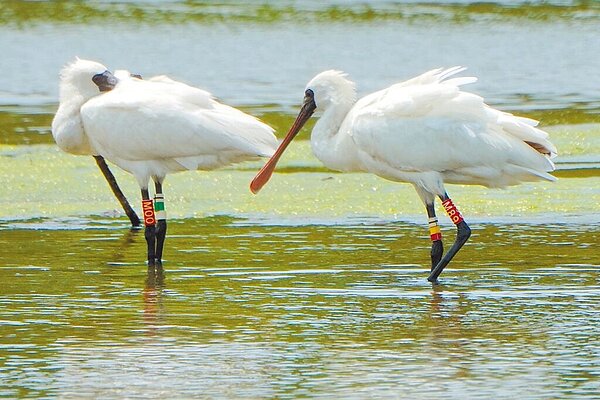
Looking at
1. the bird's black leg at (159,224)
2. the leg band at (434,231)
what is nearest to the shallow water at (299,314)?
the bird's black leg at (159,224)

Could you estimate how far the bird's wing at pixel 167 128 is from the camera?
1088 cm

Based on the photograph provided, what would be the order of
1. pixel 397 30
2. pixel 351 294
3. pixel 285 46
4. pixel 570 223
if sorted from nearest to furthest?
pixel 351 294, pixel 570 223, pixel 285 46, pixel 397 30

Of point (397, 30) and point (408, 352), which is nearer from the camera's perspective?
point (408, 352)

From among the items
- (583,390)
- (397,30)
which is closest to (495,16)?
(397,30)

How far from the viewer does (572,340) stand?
7.86 meters

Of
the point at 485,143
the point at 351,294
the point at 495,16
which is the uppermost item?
the point at 485,143

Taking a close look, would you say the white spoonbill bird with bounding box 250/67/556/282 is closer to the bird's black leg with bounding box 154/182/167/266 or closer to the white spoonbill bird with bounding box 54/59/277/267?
the white spoonbill bird with bounding box 54/59/277/267

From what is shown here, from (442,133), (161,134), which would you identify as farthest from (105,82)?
(442,133)

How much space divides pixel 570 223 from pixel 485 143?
213cm

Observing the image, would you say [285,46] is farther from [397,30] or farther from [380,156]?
[380,156]

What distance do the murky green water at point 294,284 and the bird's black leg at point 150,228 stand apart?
0.15 m

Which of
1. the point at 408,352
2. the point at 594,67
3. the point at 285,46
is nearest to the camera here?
the point at 408,352

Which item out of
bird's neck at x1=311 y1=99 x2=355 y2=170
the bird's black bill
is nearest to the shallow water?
the bird's black bill

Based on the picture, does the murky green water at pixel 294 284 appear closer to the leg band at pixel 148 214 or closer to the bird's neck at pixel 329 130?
the leg band at pixel 148 214
